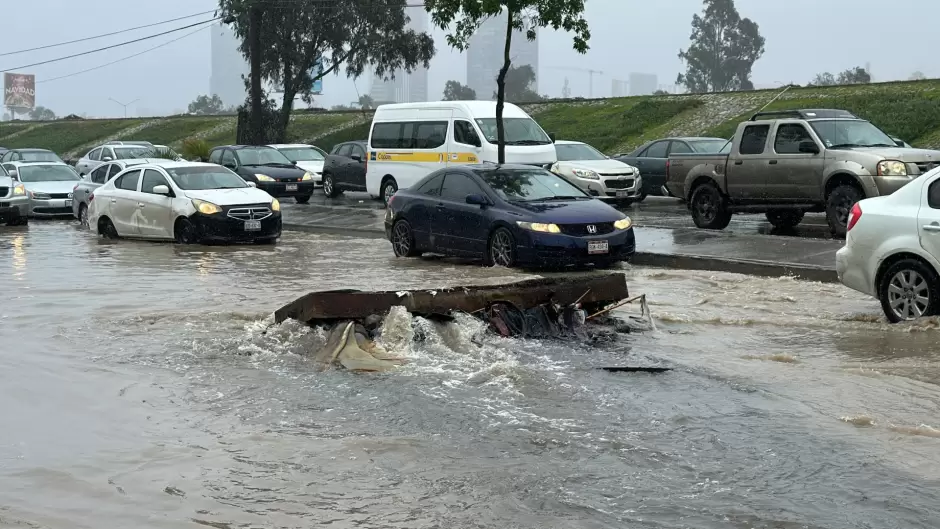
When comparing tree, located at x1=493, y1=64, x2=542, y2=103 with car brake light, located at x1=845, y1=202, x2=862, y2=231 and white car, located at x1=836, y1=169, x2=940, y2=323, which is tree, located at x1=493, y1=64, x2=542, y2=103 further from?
white car, located at x1=836, y1=169, x2=940, y2=323

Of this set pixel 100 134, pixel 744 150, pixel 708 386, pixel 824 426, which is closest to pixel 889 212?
pixel 708 386

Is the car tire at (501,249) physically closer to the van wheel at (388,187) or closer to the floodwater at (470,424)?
the floodwater at (470,424)

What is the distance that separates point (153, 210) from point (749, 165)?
10.0 meters

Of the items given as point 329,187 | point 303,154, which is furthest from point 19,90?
point 329,187

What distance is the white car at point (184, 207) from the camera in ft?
67.0

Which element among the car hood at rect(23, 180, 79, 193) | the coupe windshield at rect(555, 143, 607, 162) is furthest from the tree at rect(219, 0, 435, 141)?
the coupe windshield at rect(555, 143, 607, 162)

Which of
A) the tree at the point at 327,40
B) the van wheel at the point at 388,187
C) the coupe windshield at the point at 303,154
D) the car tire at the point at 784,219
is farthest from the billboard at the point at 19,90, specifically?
the car tire at the point at 784,219

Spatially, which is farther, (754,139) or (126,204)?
(126,204)

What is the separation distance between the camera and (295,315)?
10.5 meters

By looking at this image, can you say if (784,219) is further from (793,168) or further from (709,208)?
(793,168)

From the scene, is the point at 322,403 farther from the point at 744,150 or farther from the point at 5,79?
the point at 5,79

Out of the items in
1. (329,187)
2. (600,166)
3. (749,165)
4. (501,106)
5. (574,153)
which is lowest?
(329,187)

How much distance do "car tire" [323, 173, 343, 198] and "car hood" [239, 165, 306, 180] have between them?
1.05 metres

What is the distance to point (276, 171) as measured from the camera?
31.7 meters
